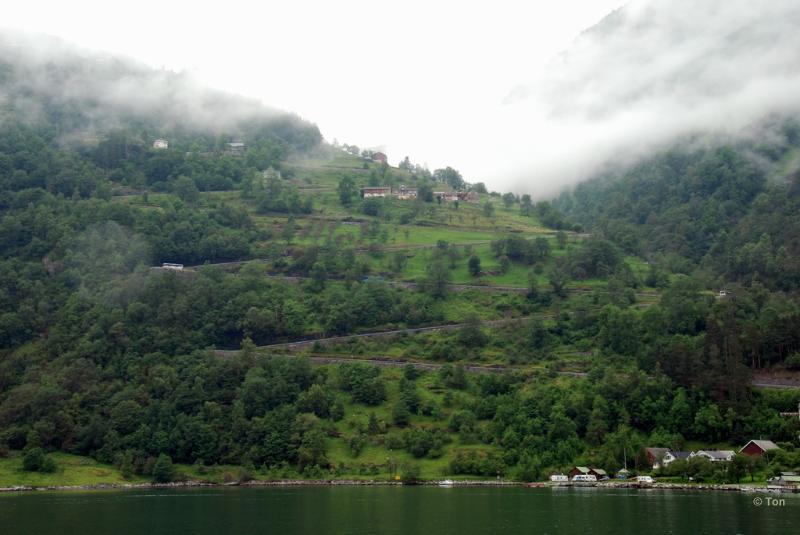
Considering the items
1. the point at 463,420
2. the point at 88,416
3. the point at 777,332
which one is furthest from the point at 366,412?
the point at 777,332

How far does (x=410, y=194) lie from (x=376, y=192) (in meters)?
6.73

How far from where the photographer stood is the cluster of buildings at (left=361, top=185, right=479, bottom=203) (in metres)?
161

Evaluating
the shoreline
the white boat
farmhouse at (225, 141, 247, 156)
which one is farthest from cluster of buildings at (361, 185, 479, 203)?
the white boat

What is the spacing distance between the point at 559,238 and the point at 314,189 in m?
50.4

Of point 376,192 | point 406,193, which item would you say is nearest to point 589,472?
point 376,192

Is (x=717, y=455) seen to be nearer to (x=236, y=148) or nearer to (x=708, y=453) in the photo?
(x=708, y=453)

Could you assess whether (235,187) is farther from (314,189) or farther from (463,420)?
(463,420)

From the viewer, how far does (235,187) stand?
157m

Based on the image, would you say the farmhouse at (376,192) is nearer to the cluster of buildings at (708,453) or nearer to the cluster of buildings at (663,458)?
the cluster of buildings at (663,458)

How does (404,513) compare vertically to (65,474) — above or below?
above

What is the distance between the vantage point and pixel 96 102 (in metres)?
182

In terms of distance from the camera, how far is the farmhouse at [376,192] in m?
160

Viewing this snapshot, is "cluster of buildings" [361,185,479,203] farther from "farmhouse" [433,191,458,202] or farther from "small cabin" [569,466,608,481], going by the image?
"small cabin" [569,466,608,481]

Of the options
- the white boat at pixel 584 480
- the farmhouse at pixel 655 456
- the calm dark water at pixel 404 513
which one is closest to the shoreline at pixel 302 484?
the white boat at pixel 584 480
